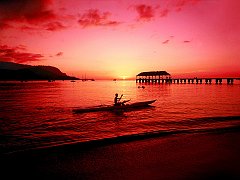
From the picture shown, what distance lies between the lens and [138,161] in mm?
8148

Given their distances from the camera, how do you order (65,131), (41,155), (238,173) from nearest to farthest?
(238,173)
(41,155)
(65,131)

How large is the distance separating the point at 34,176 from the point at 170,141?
6797mm

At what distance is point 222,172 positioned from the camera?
23.0ft

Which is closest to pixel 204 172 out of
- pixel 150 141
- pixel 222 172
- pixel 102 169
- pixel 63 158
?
pixel 222 172

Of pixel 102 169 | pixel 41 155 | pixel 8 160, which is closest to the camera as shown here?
pixel 102 169

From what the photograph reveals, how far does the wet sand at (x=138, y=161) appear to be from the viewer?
7.01 m

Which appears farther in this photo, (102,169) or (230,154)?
(230,154)

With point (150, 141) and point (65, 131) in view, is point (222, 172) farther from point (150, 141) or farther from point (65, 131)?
point (65, 131)

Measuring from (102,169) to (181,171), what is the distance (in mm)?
2731

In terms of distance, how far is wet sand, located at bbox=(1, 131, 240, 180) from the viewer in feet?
23.0

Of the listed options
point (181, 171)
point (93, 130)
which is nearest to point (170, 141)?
point (181, 171)

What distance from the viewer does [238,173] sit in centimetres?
686

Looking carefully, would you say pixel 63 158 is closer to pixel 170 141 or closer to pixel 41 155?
pixel 41 155

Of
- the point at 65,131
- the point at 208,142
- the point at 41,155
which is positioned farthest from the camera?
the point at 65,131
